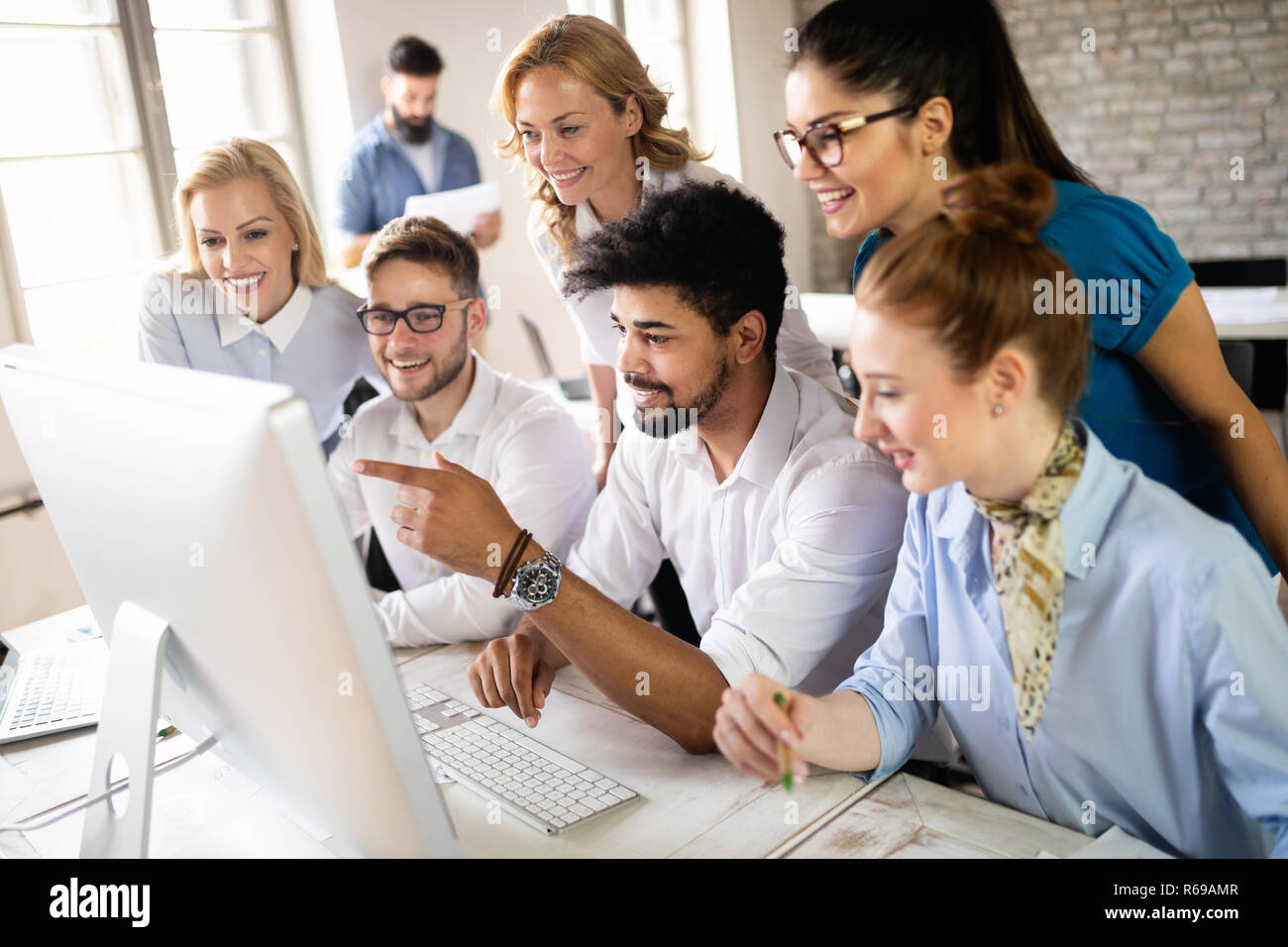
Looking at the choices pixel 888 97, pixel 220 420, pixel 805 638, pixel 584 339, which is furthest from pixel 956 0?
pixel 584 339

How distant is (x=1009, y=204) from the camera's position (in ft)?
3.21

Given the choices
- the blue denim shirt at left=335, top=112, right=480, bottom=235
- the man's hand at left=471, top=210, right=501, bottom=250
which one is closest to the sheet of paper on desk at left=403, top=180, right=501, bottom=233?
the man's hand at left=471, top=210, right=501, bottom=250

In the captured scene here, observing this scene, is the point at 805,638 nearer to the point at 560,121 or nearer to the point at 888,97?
the point at 888,97

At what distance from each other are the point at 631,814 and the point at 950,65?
0.92 metres

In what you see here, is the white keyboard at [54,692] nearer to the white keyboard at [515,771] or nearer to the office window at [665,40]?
the white keyboard at [515,771]

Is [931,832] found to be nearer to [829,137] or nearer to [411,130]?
[829,137]

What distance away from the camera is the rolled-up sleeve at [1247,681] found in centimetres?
93

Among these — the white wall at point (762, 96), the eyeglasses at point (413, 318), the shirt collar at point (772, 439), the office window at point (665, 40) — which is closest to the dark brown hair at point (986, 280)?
the shirt collar at point (772, 439)

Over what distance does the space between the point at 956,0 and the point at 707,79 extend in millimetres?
5189

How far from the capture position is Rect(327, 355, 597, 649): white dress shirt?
169cm

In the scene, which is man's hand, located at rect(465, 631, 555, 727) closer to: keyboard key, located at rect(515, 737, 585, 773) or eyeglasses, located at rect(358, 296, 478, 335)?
keyboard key, located at rect(515, 737, 585, 773)

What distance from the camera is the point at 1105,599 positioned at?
3.33 feet

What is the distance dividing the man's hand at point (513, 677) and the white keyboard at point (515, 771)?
0.10ft

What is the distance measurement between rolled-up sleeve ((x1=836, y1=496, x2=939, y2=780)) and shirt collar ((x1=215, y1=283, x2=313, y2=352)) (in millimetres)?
1331
